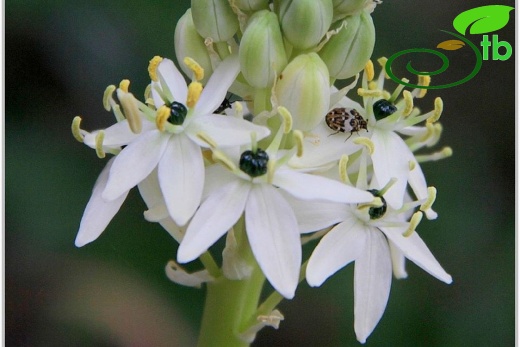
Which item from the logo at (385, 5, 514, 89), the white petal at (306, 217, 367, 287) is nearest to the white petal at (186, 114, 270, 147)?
the white petal at (306, 217, 367, 287)

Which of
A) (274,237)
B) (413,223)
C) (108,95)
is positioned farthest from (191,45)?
(413,223)

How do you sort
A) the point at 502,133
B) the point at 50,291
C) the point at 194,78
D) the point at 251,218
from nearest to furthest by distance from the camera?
the point at 251,218
the point at 194,78
the point at 50,291
the point at 502,133

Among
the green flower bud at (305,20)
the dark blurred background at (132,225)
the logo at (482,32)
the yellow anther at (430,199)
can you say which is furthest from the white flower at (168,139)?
the dark blurred background at (132,225)

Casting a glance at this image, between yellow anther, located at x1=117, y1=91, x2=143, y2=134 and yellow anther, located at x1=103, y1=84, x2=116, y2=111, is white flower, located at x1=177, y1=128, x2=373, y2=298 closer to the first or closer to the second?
yellow anther, located at x1=117, y1=91, x2=143, y2=134

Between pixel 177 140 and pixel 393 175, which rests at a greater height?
pixel 177 140

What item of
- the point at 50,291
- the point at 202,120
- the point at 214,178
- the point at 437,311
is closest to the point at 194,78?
the point at 202,120

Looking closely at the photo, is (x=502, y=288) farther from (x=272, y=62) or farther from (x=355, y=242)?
(x=272, y=62)

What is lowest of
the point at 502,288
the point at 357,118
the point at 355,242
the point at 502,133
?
the point at 502,288
